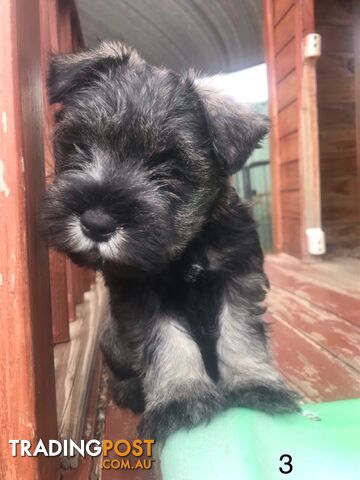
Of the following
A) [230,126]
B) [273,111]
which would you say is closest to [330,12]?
[273,111]

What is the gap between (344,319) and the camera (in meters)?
2.56

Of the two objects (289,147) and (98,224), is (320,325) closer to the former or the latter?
(98,224)

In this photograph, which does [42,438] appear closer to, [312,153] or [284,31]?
[312,153]

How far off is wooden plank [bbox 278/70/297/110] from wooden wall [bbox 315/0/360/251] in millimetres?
766

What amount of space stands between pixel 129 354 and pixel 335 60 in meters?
4.78

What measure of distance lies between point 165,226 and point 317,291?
7.10ft

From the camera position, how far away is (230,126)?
1562 millimetres

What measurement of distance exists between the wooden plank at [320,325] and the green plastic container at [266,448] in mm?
789

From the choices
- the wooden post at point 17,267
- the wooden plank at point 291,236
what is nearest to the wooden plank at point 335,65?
the wooden plank at point 291,236

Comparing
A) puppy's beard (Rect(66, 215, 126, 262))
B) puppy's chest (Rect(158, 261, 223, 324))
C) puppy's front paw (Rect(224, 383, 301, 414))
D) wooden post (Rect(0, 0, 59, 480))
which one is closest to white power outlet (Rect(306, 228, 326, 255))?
puppy's chest (Rect(158, 261, 223, 324))

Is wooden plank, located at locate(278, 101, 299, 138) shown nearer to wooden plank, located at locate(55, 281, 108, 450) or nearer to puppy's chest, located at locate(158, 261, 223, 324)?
wooden plank, located at locate(55, 281, 108, 450)

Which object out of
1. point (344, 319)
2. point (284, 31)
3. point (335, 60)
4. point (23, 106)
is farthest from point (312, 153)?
point (23, 106)

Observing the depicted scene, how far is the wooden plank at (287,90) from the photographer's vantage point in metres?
4.48

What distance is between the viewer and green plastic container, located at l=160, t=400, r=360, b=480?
1.05 metres
